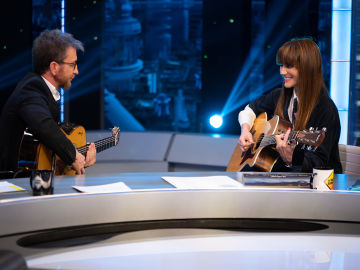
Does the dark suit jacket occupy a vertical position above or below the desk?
above

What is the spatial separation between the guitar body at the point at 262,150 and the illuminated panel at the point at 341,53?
1.36 m

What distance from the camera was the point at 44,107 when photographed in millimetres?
2480

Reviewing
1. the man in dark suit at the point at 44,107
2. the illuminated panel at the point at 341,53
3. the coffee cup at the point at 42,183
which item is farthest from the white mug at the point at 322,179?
the illuminated panel at the point at 341,53

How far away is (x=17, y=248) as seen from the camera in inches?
50.5

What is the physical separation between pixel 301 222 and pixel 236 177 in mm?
425

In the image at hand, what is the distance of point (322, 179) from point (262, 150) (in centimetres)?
107

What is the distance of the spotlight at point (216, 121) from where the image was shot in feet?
15.7

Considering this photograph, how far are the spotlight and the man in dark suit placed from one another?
2.22m

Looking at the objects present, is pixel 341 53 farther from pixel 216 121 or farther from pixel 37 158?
pixel 37 158

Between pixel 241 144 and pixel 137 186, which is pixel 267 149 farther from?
pixel 137 186

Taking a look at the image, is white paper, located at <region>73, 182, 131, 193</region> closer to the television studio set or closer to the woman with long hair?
the television studio set

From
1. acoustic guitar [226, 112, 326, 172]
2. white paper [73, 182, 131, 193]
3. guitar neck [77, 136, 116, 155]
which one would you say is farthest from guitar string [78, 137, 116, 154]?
white paper [73, 182, 131, 193]

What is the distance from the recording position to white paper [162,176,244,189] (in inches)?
64.4

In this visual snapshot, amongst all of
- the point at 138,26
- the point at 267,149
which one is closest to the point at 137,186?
the point at 267,149
